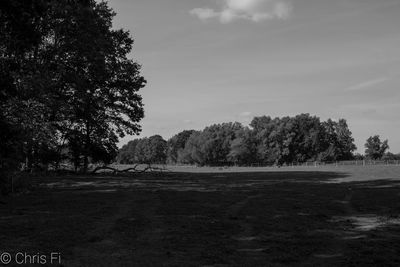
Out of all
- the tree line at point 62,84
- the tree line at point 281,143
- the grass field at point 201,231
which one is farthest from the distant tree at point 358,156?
the grass field at point 201,231

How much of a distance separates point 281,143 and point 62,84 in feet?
389

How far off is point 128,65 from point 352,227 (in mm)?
35734

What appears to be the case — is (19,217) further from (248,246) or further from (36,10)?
(248,246)

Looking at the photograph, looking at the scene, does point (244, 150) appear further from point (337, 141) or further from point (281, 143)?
point (337, 141)

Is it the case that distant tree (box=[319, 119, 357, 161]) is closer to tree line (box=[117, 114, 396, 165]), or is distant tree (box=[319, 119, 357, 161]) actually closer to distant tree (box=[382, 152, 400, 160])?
tree line (box=[117, 114, 396, 165])

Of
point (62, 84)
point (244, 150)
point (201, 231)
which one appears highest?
point (62, 84)

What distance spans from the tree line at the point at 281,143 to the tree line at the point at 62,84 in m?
104

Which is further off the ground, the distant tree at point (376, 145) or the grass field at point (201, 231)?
the distant tree at point (376, 145)

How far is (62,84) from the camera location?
1446 inches

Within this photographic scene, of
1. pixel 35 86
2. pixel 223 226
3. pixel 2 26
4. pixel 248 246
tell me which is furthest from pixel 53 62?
pixel 248 246

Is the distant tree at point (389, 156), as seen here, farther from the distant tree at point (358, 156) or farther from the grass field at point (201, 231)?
the grass field at point (201, 231)

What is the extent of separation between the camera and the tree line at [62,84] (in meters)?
15.6

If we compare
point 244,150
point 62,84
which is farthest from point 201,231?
point 244,150

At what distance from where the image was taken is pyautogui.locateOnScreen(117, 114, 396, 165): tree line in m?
147
